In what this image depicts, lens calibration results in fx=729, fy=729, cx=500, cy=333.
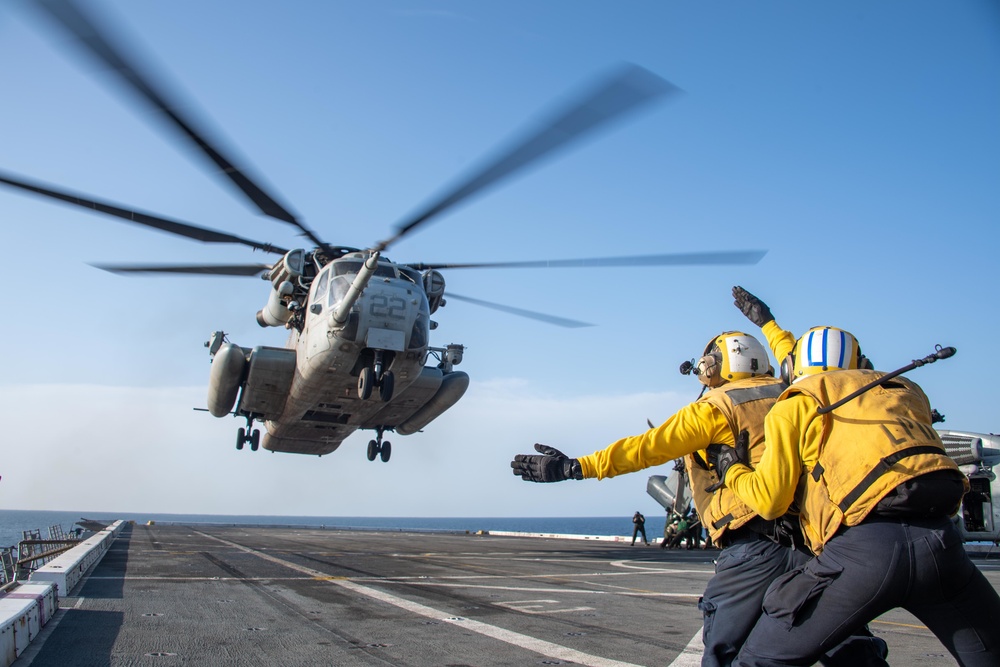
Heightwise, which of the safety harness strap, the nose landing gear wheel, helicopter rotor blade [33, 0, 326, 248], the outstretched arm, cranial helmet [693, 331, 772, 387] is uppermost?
helicopter rotor blade [33, 0, 326, 248]

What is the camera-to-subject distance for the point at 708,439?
4031 mm

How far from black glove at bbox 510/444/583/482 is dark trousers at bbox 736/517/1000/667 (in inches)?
49.1

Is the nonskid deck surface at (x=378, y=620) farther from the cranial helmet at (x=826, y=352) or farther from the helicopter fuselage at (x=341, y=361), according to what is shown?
the helicopter fuselage at (x=341, y=361)

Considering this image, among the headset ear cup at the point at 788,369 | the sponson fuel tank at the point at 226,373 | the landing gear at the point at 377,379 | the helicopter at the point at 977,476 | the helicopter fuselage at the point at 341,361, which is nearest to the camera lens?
the headset ear cup at the point at 788,369

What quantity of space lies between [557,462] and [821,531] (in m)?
1.38

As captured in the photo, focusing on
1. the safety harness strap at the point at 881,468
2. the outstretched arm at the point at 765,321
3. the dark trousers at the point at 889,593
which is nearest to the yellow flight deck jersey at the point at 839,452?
the safety harness strap at the point at 881,468

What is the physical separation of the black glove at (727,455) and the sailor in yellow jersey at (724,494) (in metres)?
0.04

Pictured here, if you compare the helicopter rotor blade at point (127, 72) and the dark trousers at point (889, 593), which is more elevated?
the helicopter rotor blade at point (127, 72)

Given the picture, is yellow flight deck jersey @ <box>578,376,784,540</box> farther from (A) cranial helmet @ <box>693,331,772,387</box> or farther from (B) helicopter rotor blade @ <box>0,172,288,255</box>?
(B) helicopter rotor blade @ <box>0,172,288,255</box>

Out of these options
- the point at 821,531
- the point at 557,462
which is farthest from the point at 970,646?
the point at 557,462

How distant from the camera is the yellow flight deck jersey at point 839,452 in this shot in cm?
311

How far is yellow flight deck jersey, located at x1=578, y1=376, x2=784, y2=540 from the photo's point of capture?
12.9 ft

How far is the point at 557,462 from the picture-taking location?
4.05 metres

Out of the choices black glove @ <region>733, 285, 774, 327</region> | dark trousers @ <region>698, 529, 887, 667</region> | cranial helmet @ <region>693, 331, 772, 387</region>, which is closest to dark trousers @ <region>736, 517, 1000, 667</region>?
dark trousers @ <region>698, 529, 887, 667</region>
